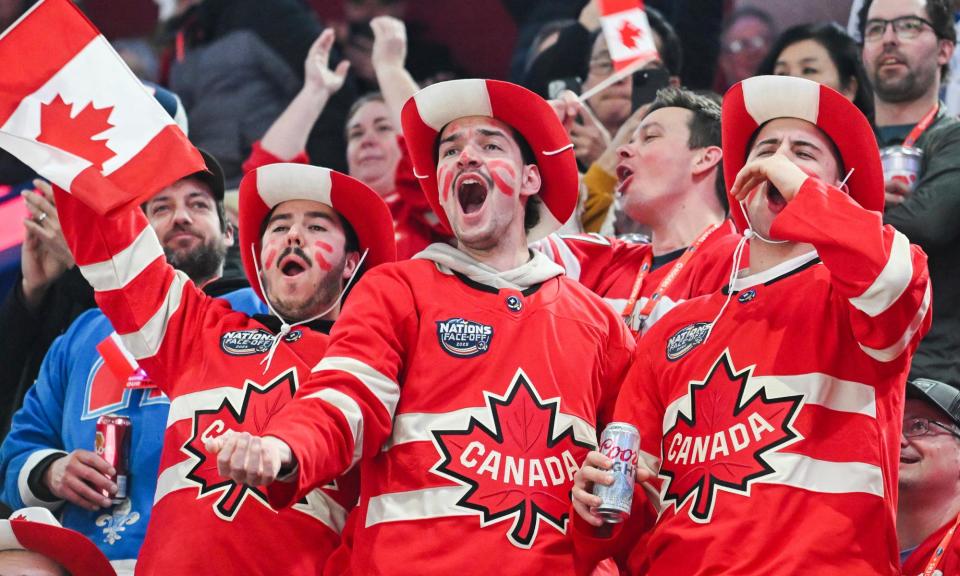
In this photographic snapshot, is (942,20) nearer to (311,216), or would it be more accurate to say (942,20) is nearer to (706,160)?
(706,160)

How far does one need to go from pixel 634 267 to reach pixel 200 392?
179cm

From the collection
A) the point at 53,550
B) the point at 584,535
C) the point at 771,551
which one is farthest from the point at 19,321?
the point at 771,551

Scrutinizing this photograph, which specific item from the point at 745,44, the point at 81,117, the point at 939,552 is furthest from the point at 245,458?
the point at 745,44

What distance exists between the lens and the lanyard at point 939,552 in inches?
178

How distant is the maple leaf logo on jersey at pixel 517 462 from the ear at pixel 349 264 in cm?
113

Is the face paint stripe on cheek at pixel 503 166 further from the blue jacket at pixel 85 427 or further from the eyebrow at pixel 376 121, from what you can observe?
the eyebrow at pixel 376 121

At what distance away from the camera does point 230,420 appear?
4.38 meters

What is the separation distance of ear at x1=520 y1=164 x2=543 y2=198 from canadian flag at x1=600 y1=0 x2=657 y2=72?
7.25 ft

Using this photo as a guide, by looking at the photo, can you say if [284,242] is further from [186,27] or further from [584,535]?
[186,27]

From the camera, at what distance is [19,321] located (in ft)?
19.5

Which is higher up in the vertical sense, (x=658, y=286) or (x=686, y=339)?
(x=686, y=339)

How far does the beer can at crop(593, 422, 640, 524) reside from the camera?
3.51 m

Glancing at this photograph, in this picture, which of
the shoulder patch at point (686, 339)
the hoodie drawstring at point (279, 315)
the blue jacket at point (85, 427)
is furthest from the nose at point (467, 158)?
the blue jacket at point (85, 427)

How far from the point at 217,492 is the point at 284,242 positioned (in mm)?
908
